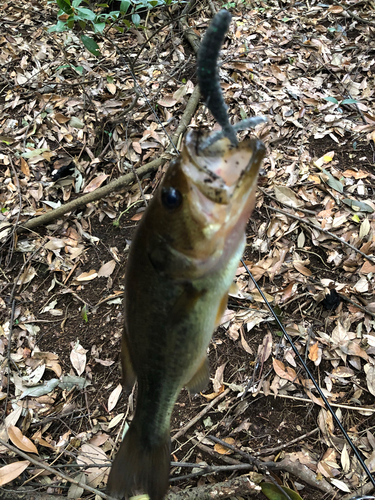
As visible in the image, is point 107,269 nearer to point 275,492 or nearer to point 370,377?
point 275,492

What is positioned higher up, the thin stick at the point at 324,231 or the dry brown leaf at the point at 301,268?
the thin stick at the point at 324,231

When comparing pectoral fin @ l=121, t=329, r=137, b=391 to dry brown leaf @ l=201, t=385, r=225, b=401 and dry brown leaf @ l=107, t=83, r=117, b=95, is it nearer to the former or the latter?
dry brown leaf @ l=201, t=385, r=225, b=401

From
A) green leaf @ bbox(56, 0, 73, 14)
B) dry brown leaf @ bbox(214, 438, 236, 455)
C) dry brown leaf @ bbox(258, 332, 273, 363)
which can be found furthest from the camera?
dry brown leaf @ bbox(258, 332, 273, 363)

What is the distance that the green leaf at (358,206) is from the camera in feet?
12.2

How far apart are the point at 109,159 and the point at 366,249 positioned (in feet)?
10.2

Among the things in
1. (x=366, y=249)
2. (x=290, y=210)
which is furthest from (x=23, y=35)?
(x=366, y=249)

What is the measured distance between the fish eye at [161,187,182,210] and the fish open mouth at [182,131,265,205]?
7cm

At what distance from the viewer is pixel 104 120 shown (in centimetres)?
449

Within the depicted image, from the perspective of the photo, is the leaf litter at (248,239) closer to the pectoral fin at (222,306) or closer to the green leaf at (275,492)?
the green leaf at (275,492)

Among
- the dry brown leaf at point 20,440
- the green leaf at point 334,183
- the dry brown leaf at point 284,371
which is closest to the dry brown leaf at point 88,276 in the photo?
the dry brown leaf at point 20,440

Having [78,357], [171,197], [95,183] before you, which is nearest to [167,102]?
[95,183]

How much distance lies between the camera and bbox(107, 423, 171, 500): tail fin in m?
1.54

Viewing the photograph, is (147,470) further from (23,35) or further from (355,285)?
(23,35)

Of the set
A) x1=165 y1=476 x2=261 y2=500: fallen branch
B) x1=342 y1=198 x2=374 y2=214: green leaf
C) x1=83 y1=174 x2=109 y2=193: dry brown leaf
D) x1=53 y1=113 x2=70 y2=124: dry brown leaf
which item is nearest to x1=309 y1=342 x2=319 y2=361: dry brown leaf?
x1=165 y1=476 x2=261 y2=500: fallen branch
